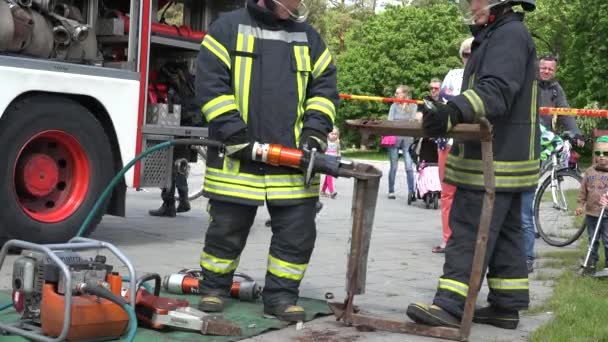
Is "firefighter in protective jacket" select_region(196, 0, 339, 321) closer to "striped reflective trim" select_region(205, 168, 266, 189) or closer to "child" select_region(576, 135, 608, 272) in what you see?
"striped reflective trim" select_region(205, 168, 266, 189)

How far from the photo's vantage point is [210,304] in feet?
16.7

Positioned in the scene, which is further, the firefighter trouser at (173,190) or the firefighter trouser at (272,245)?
the firefighter trouser at (173,190)

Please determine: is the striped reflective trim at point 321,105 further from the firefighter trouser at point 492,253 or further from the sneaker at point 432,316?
the sneaker at point 432,316

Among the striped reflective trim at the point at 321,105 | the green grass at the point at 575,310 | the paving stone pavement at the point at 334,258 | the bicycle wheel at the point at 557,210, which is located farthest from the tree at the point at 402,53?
the striped reflective trim at the point at 321,105

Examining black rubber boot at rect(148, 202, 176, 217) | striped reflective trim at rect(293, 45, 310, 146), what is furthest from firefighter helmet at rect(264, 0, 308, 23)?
black rubber boot at rect(148, 202, 176, 217)

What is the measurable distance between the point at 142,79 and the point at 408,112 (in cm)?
776

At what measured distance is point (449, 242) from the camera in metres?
5.10

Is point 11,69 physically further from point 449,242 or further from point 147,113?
point 449,242

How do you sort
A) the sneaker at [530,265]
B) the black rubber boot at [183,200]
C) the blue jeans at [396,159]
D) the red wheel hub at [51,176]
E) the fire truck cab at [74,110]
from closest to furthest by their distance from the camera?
the fire truck cab at [74,110]
the red wheel hub at [51,176]
the sneaker at [530,265]
the black rubber boot at [183,200]
the blue jeans at [396,159]

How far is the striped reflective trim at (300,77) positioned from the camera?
206 inches

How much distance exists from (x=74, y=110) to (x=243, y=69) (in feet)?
7.79

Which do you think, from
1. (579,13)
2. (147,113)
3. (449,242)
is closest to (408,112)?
(147,113)

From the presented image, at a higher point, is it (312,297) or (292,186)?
(292,186)

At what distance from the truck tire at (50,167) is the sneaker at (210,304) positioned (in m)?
1.93
